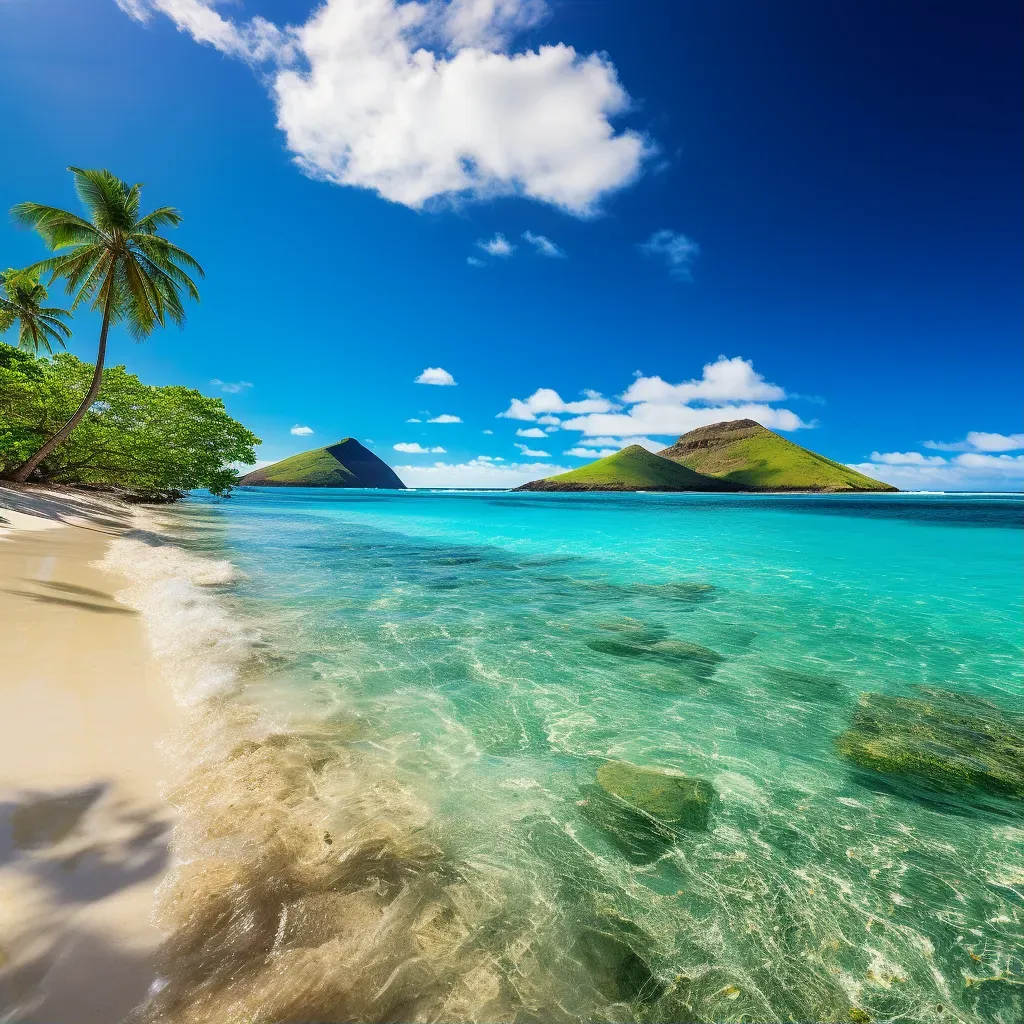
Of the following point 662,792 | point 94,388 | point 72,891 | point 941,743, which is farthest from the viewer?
point 94,388

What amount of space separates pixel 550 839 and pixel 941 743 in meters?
5.81

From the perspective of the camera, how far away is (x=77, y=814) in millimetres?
3662

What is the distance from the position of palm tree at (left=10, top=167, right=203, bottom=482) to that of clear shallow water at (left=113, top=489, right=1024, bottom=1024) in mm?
24624

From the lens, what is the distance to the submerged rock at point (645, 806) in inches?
167

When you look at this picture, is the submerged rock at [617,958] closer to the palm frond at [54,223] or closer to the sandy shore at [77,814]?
the sandy shore at [77,814]

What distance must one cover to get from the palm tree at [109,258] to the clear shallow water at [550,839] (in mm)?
24624

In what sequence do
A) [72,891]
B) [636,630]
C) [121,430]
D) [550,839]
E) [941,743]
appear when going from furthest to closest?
[121,430]
[636,630]
[941,743]
[550,839]
[72,891]

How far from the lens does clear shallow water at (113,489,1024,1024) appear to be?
2.88 m

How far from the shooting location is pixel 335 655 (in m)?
8.40

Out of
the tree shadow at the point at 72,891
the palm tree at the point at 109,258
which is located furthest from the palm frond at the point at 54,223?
the tree shadow at the point at 72,891

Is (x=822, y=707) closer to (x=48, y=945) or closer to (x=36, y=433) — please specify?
(x=48, y=945)

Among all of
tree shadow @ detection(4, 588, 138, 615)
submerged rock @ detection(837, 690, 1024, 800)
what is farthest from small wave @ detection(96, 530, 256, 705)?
submerged rock @ detection(837, 690, 1024, 800)

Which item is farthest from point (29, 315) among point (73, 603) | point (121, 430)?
point (73, 603)

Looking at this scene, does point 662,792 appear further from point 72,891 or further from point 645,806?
point 72,891
